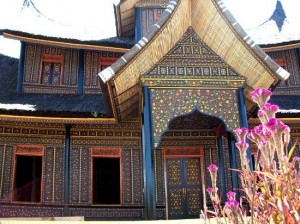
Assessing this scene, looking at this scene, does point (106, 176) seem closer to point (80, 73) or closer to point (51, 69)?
point (80, 73)

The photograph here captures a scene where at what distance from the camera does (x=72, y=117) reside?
10.0 meters

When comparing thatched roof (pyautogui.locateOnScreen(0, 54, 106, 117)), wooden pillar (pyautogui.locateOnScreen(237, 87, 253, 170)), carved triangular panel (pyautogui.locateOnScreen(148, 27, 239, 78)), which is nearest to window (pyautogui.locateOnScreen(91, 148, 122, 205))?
thatched roof (pyautogui.locateOnScreen(0, 54, 106, 117))

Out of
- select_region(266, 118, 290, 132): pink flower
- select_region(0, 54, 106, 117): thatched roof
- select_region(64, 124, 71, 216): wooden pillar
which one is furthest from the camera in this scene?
select_region(64, 124, 71, 216): wooden pillar

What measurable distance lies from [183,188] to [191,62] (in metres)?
3.50

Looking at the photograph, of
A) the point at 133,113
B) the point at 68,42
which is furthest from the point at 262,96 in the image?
the point at 68,42

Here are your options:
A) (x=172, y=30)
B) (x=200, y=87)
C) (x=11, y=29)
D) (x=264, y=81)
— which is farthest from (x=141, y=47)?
(x=11, y=29)

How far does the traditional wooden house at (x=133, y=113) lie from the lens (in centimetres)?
820

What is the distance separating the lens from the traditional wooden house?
8.20m

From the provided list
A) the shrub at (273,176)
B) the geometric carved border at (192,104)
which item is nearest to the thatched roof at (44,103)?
the geometric carved border at (192,104)

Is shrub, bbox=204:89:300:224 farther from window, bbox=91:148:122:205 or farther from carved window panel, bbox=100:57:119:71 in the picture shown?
carved window panel, bbox=100:57:119:71

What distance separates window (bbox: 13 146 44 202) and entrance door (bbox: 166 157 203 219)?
3.20 m

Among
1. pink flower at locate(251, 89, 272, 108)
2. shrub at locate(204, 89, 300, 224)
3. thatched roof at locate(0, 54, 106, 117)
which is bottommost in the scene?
shrub at locate(204, 89, 300, 224)

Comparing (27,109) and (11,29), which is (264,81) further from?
(11,29)

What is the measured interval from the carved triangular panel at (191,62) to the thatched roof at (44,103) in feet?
7.61
